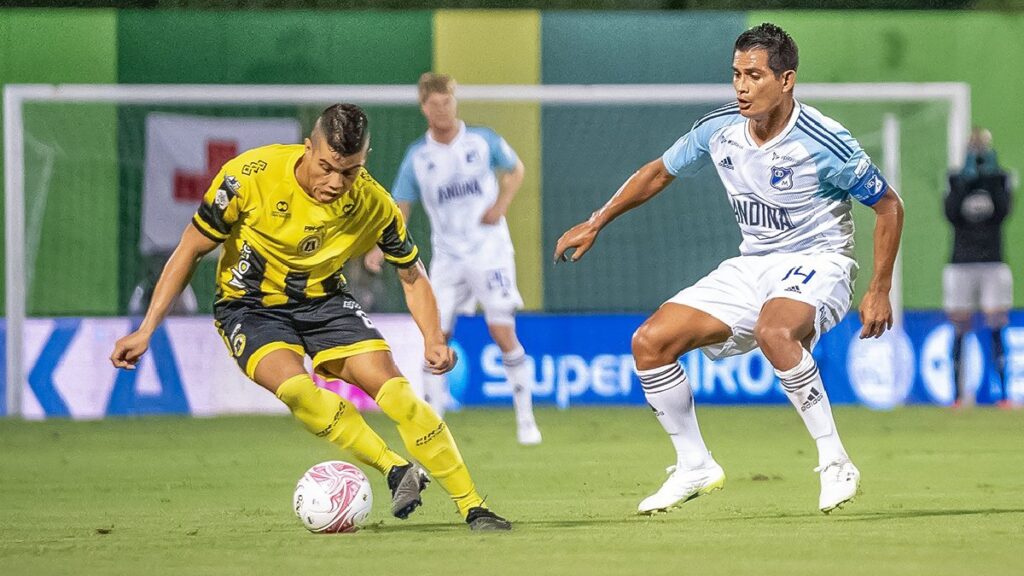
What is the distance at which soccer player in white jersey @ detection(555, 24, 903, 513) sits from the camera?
7.21 meters

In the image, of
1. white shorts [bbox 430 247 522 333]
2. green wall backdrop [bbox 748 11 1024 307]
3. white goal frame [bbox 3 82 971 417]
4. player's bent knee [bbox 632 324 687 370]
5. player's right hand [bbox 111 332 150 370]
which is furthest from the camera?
green wall backdrop [bbox 748 11 1024 307]

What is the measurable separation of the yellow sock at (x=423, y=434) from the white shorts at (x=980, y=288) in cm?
888

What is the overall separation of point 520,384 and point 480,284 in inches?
29.5

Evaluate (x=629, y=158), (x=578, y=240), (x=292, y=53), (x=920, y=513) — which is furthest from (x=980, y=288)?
(x=578, y=240)

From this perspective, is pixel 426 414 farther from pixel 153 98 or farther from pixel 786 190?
pixel 153 98

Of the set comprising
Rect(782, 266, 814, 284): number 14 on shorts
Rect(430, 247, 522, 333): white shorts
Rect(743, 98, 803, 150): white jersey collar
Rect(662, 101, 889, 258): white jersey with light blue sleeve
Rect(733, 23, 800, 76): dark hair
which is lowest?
Rect(430, 247, 522, 333): white shorts

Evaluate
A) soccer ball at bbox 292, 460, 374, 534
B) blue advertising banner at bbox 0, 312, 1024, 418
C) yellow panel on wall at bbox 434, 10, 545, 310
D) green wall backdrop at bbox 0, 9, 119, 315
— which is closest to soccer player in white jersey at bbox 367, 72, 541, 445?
blue advertising banner at bbox 0, 312, 1024, 418

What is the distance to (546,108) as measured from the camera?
52.9ft

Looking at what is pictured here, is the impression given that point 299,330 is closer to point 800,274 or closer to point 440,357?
point 440,357

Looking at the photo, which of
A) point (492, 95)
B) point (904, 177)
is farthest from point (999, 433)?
point (492, 95)

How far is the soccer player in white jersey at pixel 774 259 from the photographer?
721 cm

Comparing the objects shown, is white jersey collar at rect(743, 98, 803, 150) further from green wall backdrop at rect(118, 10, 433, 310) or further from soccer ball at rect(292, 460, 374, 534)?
green wall backdrop at rect(118, 10, 433, 310)

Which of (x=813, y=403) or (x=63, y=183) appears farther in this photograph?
(x=63, y=183)

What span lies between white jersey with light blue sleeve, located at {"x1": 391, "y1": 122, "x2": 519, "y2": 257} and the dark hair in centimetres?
495
